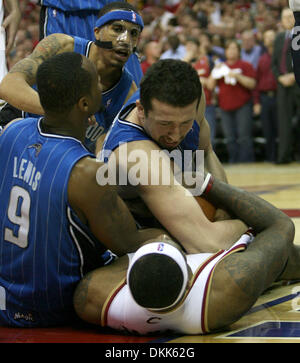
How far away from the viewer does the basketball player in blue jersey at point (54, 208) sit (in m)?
2.60

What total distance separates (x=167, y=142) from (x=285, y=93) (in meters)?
6.99

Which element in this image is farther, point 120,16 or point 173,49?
point 173,49

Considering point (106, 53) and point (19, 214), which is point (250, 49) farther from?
point (19, 214)

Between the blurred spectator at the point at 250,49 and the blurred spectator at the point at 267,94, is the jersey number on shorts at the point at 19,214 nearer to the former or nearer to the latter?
the blurred spectator at the point at 267,94

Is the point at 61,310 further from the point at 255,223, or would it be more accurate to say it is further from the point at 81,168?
the point at 255,223

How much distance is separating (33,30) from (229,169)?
17.1ft

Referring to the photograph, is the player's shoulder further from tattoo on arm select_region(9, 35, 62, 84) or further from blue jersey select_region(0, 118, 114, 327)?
blue jersey select_region(0, 118, 114, 327)

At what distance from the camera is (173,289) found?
7.95 ft

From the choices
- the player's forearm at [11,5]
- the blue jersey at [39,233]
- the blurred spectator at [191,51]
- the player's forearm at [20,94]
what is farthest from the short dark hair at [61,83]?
the blurred spectator at [191,51]

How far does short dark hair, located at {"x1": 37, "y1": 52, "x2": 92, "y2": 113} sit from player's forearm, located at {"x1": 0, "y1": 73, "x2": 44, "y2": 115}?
2.97 feet

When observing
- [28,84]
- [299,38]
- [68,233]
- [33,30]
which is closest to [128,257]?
[68,233]

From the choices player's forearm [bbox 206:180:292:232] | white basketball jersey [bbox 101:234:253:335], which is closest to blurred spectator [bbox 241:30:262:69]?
player's forearm [bbox 206:180:292:232]

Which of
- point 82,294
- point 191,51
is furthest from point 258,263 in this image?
point 191,51

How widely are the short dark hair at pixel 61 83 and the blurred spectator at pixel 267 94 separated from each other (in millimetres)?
7483
